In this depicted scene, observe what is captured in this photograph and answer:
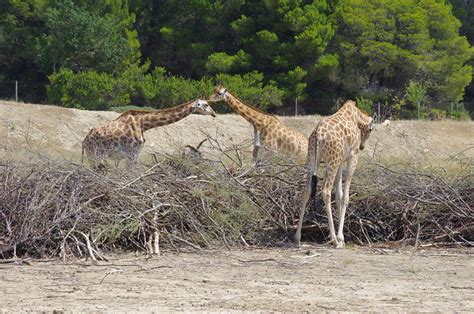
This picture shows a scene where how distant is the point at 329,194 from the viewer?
518 inches

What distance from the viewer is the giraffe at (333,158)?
515 inches

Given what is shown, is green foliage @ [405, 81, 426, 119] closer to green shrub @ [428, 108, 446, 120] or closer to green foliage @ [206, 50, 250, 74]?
green shrub @ [428, 108, 446, 120]

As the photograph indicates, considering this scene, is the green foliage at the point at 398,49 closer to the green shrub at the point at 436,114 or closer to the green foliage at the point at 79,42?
the green shrub at the point at 436,114

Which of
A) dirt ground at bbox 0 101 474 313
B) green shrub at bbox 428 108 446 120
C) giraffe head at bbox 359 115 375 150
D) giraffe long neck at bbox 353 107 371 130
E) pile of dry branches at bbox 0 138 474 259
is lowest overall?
dirt ground at bbox 0 101 474 313

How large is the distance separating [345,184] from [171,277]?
157 inches

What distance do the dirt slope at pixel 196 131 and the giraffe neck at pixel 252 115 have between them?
13808 millimetres

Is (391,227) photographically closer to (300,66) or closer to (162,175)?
(162,175)

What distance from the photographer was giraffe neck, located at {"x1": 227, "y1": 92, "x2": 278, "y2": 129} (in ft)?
56.7

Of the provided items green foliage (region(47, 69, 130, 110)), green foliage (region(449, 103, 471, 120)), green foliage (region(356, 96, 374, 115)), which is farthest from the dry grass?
green foliage (region(449, 103, 471, 120))

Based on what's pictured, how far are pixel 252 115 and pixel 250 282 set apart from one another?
7.64m

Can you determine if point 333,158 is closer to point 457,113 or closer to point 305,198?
point 305,198

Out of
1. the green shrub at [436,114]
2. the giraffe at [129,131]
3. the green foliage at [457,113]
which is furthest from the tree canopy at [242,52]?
the giraffe at [129,131]

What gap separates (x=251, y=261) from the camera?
37.9ft

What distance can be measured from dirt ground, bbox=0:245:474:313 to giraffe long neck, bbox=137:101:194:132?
4927 mm
